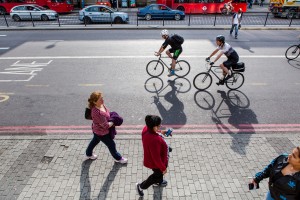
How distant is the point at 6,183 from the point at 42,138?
1505 mm

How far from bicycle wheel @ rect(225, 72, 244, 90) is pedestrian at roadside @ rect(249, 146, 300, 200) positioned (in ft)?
17.8

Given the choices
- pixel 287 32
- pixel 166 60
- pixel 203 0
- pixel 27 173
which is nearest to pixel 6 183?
pixel 27 173

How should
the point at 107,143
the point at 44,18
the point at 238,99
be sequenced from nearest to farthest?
1. the point at 107,143
2. the point at 238,99
3. the point at 44,18

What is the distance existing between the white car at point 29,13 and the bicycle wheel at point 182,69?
17630mm

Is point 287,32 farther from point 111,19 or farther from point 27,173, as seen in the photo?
point 27,173

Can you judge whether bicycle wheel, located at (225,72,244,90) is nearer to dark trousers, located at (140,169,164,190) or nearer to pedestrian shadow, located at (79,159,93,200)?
dark trousers, located at (140,169,164,190)

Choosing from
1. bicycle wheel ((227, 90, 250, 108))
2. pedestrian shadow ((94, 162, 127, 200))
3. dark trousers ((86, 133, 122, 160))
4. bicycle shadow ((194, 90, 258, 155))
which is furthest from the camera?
bicycle wheel ((227, 90, 250, 108))

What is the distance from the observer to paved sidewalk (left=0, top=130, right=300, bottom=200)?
170 inches

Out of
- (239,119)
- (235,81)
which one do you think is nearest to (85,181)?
(239,119)

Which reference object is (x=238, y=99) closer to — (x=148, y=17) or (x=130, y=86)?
(x=130, y=86)

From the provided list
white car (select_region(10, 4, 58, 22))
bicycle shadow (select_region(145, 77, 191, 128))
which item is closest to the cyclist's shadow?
bicycle shadow (select_region(145, 77, 191, 128))

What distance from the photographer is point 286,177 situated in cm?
279

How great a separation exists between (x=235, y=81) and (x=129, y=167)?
5.17 metres

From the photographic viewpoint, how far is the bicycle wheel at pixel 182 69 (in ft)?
31.2
